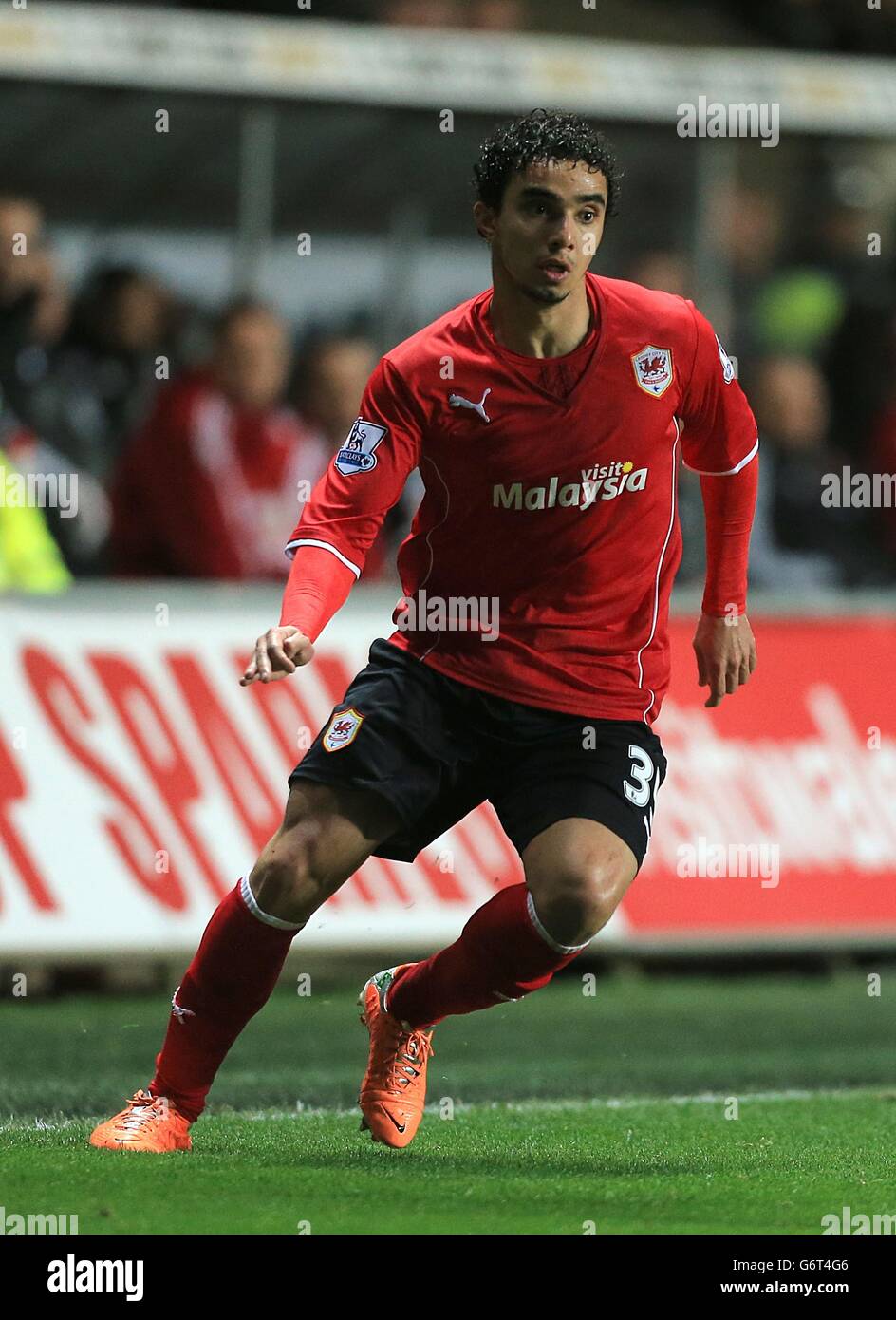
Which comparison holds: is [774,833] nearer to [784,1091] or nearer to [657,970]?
[657,970]

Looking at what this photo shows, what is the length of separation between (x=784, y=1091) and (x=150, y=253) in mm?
6324

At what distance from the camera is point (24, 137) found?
36.0 feet

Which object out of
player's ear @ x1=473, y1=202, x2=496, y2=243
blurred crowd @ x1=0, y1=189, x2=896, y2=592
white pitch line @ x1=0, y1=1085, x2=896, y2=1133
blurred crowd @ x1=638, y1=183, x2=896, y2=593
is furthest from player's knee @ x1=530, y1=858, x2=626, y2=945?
blurred crowd @ x1=638, y1=183, x2=896, y2=593

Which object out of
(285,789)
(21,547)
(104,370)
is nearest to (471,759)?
(285,789)

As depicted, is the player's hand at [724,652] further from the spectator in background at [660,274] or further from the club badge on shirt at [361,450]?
the spectator in background at [660,274]

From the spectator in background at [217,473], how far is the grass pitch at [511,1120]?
1971 mm

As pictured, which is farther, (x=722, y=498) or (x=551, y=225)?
(x=722, y=498)

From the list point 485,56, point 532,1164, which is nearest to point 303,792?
point 532,1164

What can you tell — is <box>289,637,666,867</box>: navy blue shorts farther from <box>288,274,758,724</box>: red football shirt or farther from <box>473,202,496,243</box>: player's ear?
<box>473,202,496,243</box>: player's ear

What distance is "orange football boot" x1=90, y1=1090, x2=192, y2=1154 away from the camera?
5.29m

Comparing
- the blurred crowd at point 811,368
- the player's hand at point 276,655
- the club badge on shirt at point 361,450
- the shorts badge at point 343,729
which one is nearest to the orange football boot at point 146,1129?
the shorts badge at point 343,729

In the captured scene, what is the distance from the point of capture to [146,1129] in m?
5.32

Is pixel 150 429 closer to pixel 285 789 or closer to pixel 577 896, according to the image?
pixel 285 789

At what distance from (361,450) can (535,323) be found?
53 cm
